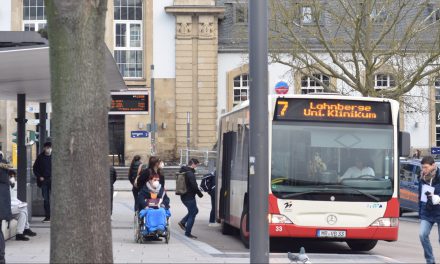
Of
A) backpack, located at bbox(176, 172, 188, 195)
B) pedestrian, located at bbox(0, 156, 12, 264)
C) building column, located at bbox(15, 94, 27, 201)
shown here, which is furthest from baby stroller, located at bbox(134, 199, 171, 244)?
pedestrian, located at bbox(0, 156, 12, 264)

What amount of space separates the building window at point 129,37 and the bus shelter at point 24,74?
31.5 m

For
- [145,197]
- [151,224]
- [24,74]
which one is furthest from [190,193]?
[24,74]

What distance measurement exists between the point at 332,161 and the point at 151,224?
345cm

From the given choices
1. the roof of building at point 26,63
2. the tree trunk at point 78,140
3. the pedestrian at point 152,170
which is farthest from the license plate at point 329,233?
the tree trunk at point 78,140

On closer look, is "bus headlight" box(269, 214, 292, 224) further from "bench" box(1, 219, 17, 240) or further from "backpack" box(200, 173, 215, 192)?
"backpack" box(200, 173, 215, 192)

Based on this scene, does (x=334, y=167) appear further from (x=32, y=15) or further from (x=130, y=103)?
(x=32, y=15)

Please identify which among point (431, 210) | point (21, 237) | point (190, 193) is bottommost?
point (21, 237)

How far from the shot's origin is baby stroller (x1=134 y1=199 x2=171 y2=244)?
1616 cm

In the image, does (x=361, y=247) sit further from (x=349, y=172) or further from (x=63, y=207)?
(x=63, y=207)

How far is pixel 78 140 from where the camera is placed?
7.83m

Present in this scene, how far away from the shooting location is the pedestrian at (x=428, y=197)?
1300 cm

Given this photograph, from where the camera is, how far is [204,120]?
180ft

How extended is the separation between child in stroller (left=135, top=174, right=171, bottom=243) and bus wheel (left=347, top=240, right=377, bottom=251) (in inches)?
142

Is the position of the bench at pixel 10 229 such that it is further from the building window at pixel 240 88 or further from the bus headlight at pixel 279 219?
the building window at pixel 240 88
